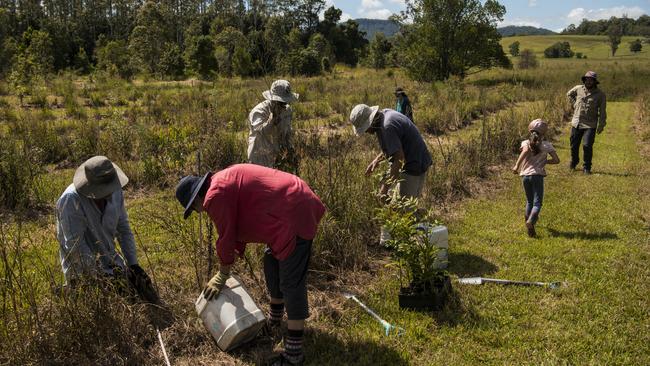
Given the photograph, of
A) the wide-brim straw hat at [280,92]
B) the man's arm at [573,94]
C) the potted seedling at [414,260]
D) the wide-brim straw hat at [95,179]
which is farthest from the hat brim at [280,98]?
the man's arm at [573,94]

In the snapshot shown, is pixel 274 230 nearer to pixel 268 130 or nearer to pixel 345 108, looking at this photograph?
pixel 268 130

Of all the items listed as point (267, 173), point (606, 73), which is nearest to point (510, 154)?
point (267, 173)

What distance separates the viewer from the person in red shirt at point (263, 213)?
2.77m

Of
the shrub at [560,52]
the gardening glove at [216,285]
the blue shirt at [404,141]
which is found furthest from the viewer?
the shrub at [560,52]

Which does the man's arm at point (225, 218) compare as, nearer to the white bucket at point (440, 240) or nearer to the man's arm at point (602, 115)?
the white bucket at point (440, 240)

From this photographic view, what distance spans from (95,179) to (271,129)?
215 centimetres

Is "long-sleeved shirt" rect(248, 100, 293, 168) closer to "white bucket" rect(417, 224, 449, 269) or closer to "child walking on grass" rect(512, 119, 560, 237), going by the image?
"white bucket" rect(417, 224, 449, 269)

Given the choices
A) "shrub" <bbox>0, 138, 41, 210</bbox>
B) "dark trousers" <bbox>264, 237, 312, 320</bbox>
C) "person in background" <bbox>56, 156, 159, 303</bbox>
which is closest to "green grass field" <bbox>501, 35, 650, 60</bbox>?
"shrub" <bbox>0, 138, 41, 210</bbox>

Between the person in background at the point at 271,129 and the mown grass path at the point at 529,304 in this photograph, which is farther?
the person in background at the point at 271,129

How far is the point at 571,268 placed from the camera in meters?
4.64

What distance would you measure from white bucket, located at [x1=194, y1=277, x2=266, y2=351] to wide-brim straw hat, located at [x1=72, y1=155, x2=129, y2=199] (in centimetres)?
94

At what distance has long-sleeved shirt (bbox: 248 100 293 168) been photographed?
4.89m

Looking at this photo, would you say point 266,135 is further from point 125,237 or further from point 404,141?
point 125,237

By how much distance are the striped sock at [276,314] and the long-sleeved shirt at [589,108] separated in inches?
269
